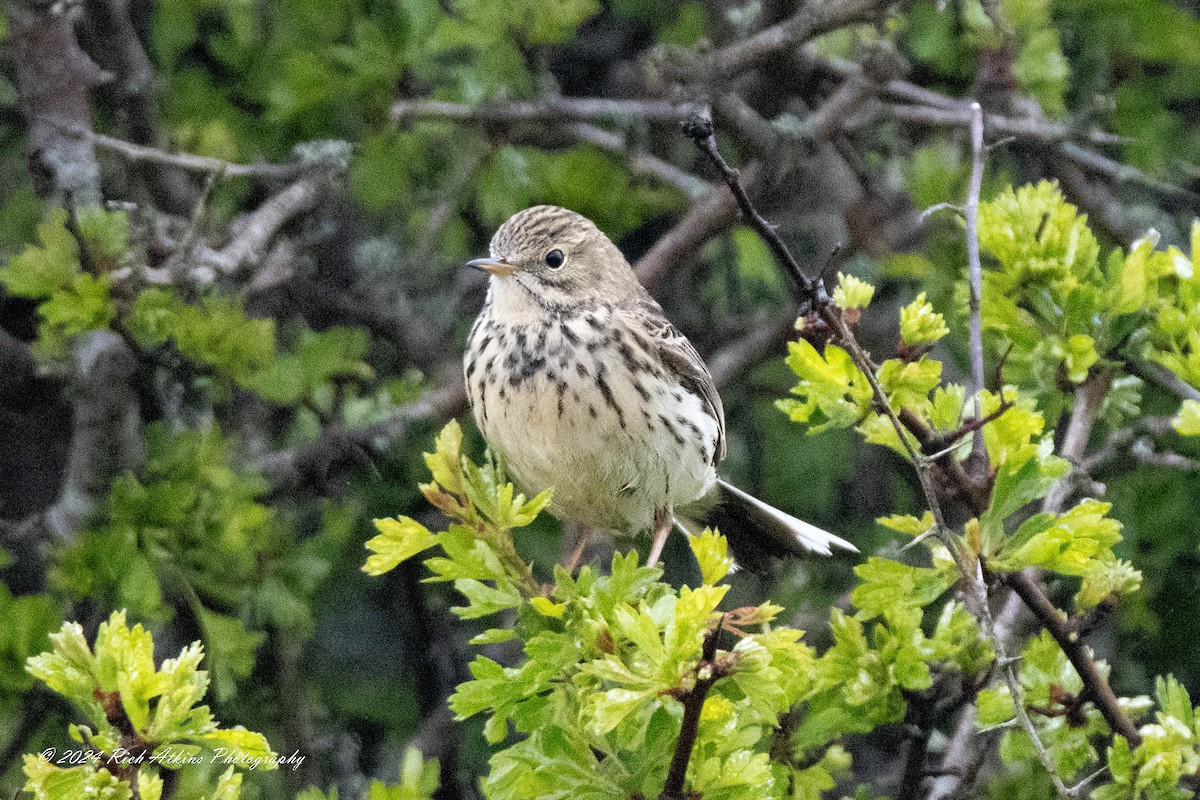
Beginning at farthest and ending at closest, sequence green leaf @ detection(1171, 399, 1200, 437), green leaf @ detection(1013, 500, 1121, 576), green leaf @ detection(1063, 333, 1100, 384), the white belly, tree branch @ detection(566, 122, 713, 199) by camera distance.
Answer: tree branch @ detection(566, 122, 713, 199), the white belly, green leaf @ detection(1063, 333, 1100, 384), green leaf @ detection(1171, 399, 1200, 437), green leaf @ detection(1013, 500, 1121, 576)

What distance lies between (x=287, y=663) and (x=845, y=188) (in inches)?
124

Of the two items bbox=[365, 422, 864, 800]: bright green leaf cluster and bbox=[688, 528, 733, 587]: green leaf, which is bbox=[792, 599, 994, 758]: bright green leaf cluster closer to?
bbox=[365, 422, 864, 800]: bright green leaf cluster

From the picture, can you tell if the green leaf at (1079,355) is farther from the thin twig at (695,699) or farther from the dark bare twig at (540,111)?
the dark bare twig at (540,111)

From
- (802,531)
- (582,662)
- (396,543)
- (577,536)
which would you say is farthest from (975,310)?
(577,536)

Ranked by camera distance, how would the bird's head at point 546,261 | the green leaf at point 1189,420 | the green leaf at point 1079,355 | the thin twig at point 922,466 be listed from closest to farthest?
the thin twig at point 922,466 → the green leaf at point 1189,420 → the green leaf at point 1079,355 → the bird's head at point 546,261

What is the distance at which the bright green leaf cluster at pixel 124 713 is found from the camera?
2.43 meters

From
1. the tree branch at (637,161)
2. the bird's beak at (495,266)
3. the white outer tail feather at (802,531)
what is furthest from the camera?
the tree branch at (637,161)

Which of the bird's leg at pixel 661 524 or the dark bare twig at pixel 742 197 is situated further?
the bird's leg at pixel 661 524

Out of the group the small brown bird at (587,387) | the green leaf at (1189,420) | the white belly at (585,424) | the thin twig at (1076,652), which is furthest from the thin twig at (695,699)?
the white belly at (585,424)

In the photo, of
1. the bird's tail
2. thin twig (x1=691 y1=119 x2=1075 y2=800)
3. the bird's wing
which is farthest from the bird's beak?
thin twig (x1=691 y1=119 x2=1075 y2=800)

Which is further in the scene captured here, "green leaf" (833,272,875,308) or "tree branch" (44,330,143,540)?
"tree branch" (44,330,143,540)

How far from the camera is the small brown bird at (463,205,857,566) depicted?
394 centimetres

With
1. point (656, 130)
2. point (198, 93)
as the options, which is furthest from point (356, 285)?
point (656, 130)

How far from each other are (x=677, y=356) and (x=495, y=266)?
61 centimetres
